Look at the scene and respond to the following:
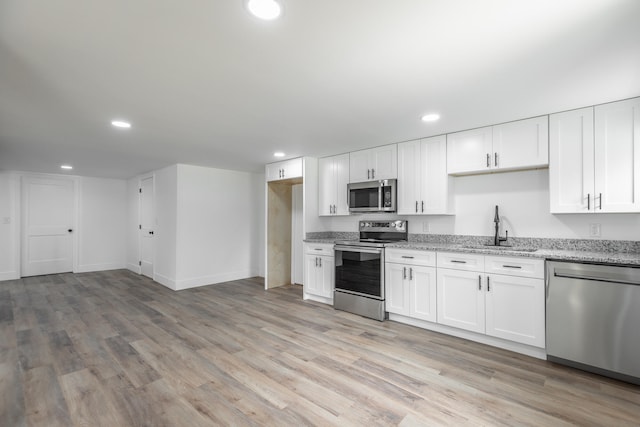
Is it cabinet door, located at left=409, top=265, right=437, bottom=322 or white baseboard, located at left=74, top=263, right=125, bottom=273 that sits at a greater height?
cabinet door, located at left=409, top=265, right=437, bottom=322

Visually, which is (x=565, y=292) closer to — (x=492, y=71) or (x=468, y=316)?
(x=468, y=316)

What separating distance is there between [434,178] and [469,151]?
18.9 inches

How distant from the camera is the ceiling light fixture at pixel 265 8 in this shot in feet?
4.44

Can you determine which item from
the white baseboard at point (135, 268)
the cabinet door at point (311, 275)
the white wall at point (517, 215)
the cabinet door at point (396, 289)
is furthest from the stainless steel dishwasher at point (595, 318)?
the white baseboard at point (135, 268)

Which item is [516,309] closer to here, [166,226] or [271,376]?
[271,376]

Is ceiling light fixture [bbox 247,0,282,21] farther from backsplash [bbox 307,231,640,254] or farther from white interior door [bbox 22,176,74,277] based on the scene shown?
white interior door [bbox 22,176,74,277]

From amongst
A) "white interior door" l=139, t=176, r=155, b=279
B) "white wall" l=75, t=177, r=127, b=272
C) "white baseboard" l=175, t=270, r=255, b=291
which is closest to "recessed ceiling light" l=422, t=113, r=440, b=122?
"white baseboard" l=175, t=270, r=255, b=291

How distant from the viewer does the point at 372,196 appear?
404 centimetres

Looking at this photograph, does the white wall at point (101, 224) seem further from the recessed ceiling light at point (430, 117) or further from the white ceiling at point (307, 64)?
the recessed ceiling light at point (430, 117)

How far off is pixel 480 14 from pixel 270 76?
1287mm

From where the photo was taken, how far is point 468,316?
Result: 9.94 ft

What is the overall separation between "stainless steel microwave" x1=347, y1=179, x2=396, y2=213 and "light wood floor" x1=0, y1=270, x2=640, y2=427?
4.76ft

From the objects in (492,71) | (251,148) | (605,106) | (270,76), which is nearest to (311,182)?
(251,148)

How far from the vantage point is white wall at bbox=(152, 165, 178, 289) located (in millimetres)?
5230
